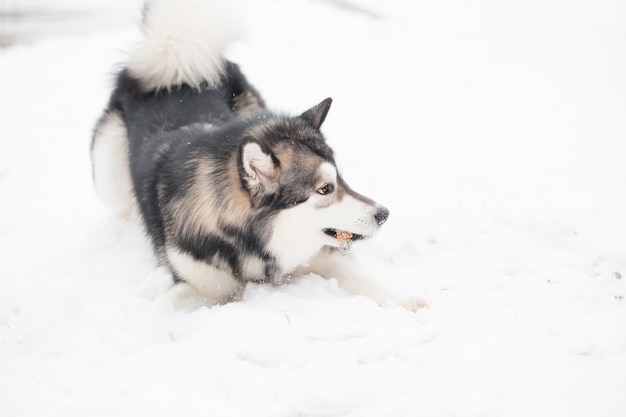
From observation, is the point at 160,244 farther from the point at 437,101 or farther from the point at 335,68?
the point at 335,68

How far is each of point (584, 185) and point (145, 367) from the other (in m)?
4.13

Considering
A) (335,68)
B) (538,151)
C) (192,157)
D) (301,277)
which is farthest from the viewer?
(335,68)

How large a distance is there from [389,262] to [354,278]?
616mm

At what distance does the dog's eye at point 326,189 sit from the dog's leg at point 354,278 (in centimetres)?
63

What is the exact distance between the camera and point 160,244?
388 cm

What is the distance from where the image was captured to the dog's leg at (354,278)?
3.43 metres

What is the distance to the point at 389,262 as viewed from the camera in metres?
4.18

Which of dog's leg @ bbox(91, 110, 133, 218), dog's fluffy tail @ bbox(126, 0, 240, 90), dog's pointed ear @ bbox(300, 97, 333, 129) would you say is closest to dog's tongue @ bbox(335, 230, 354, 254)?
dog's pointed ear @ bbox(300, 97, 333, 129)

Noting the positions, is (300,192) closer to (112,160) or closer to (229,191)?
(229,191)

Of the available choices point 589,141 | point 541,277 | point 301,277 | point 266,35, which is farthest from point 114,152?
point 266,35

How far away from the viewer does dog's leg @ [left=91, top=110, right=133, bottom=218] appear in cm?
487

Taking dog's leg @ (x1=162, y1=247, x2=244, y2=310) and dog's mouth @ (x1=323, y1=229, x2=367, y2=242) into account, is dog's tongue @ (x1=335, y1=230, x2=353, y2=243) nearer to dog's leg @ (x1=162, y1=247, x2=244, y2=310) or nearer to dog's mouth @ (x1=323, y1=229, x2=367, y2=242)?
dog's mouth @ (x1=323, y1=229, x2=367, y2=242)

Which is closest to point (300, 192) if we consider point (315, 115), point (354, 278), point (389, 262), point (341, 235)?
point (341, 235)

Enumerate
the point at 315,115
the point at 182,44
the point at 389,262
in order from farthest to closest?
the point at 182,44
the point at 389,262
the point at 315,115
